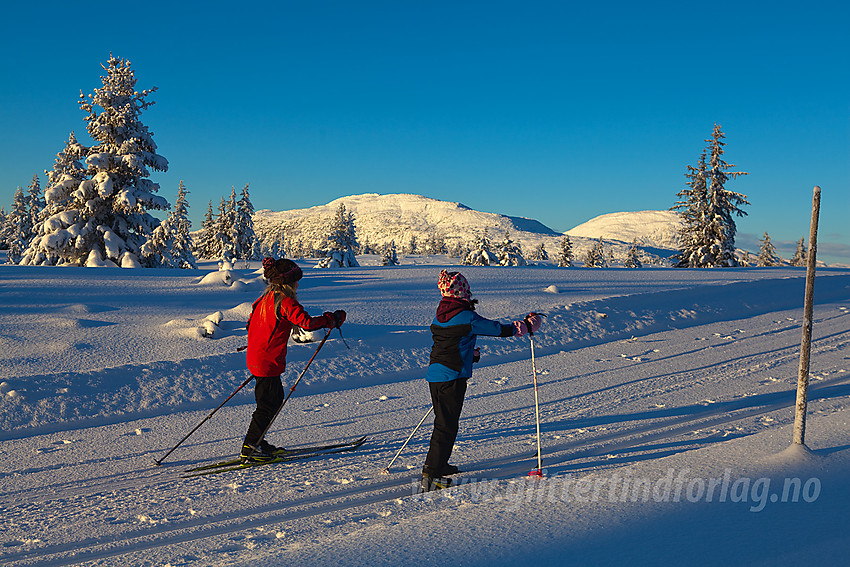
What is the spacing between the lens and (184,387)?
25.5 ft

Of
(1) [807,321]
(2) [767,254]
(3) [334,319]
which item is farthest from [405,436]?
(2) [767,254]

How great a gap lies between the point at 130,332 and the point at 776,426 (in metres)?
9.40

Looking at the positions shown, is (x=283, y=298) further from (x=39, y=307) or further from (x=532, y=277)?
(x=532, y=277)

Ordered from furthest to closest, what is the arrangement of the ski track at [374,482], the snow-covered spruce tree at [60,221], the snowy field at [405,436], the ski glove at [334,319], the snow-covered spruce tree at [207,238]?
the snow-covered spruce tree at [207,238]
the snow-covered spruce tree at [60,221]
the ski glove at [334,319]
the ski track at [374,482]
the snowy field at [405,436]

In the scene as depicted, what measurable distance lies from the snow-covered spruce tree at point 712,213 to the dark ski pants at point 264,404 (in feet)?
132

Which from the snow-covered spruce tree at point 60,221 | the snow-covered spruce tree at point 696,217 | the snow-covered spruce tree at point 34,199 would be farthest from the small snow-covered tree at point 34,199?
the snow-covered spruce tree at point 696,217

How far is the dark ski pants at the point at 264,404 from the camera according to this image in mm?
5414

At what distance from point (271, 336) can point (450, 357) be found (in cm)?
182

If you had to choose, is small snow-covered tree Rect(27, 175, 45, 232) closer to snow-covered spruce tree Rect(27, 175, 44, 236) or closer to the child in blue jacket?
snow-covered spruce tree Rect(27, 175, 44, 236)

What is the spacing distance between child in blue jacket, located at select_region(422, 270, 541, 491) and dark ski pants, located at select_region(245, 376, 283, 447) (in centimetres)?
168

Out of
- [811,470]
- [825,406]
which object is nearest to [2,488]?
[811,470]

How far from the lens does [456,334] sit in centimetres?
462

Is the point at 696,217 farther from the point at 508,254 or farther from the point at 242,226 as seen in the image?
the point at 242,226

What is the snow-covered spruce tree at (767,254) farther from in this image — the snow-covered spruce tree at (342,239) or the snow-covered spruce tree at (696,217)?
the snow-covered spruce tree at (342,239)
